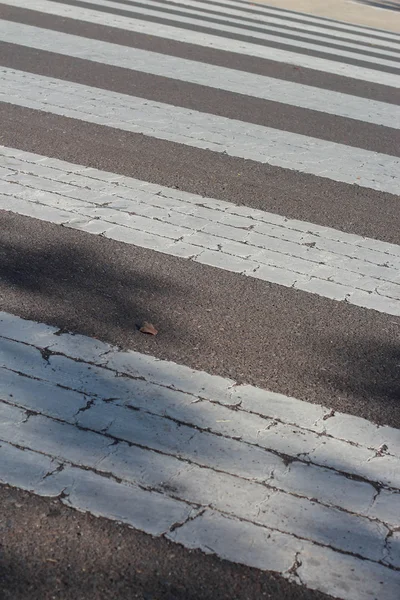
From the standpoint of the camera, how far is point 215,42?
34.9ft

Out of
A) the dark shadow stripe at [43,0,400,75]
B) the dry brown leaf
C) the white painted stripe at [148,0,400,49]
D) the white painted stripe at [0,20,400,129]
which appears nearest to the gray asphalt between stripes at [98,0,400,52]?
the white painted stripe at [148,0,400,49]

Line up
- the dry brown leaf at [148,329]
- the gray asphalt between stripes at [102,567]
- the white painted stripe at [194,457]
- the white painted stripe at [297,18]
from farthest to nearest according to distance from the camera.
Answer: the white painted stripe at [297,18], the dry brown leaf at [148,329], the white painted stripe at [194,457], the gray asphalt between stripes at [102,567]

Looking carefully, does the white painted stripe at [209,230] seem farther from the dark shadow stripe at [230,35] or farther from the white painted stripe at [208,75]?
the dark shadow stripe at [230,35]

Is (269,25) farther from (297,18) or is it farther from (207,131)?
(207,131)

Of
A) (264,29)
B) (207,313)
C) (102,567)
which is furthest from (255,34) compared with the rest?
(102,567)

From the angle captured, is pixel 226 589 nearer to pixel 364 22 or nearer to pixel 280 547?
pixel 280 547

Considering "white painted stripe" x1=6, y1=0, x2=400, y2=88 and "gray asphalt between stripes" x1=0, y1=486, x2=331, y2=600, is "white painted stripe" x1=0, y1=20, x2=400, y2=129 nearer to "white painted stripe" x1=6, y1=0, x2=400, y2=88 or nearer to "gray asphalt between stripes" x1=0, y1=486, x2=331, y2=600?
"white painted stripe" x1=6, y1=0, x2=400, y2=88

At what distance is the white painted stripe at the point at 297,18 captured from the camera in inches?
533

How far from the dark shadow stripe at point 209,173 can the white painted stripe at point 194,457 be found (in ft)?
7.53

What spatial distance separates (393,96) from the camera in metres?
9.30

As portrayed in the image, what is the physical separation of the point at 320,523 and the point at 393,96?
7201 millimetres

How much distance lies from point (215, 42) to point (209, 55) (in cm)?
88

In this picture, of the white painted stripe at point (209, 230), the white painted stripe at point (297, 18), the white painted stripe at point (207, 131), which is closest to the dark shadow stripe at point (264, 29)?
the white painted stripe at point (297, 18)

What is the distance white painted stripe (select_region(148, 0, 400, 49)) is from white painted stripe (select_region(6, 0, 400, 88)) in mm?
1662
